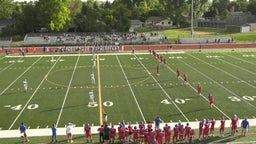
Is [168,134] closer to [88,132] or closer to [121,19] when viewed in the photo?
[88,132]

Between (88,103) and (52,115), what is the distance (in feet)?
10.2

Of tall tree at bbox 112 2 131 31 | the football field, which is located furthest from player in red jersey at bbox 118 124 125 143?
tall tree at bbox 112 2 131 31

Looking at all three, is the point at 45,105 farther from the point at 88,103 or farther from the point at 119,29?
the point at 119,29

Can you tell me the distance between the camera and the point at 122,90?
1050 inches

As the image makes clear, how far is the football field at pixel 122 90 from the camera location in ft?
68.9

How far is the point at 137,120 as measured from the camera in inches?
791

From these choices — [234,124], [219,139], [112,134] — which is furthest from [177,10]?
[112,134]

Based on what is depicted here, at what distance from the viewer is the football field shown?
68.9 ft

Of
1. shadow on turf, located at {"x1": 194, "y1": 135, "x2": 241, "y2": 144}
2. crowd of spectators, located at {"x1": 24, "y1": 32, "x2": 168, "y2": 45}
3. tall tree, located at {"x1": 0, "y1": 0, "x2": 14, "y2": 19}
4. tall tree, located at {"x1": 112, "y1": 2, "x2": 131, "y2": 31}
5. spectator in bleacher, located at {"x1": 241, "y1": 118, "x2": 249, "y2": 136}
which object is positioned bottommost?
shadow on turf, located at {"x1": 194, "y1": 135, "x2": 241, "y2": 144}

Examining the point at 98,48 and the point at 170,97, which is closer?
the point at 170,97

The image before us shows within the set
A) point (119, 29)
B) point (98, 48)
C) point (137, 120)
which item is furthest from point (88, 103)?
point (119, 29)

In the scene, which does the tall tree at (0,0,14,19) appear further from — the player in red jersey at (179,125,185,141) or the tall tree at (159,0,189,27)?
the player in red jersey at (179,125,185,141)

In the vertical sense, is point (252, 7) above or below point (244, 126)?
above

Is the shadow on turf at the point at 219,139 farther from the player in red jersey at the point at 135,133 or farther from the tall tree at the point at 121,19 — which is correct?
the tall tree at the point at 121,19
